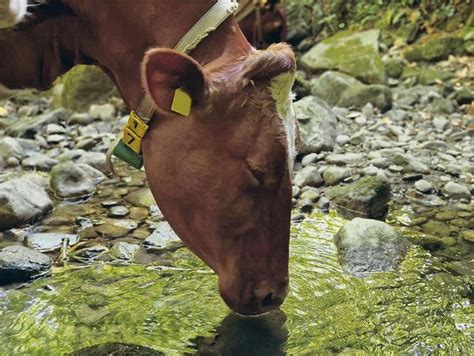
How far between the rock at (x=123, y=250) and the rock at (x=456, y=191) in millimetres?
2025

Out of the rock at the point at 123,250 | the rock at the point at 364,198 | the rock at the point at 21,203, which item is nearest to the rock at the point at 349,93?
the rock at the point at 364,198

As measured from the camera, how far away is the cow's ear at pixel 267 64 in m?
2.19

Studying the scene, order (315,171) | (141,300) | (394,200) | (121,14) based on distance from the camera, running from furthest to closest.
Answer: (315,171) < (394,200) < (141,300) < (121,14)

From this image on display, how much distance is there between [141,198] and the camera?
4492mm

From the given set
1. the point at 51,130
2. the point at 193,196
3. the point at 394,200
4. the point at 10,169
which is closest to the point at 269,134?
the point at 193,196

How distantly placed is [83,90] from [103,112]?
0.57m

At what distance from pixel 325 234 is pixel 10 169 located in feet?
8.55

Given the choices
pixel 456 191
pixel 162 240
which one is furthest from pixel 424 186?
pixel 162 240

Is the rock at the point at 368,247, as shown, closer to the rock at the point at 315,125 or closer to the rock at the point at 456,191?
the rock at the point at 456,191

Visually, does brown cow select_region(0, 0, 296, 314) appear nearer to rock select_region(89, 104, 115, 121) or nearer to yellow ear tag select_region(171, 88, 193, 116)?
yellow ear tag select_region(171, 88, 193, 116)

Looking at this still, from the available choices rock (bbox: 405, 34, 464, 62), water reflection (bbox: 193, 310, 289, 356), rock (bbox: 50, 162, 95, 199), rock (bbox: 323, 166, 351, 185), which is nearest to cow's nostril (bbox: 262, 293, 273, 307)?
water reflection (bbox: 193, 310, 289, 356)

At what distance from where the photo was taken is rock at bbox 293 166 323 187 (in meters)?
4.59

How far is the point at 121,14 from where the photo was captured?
247 centimetres

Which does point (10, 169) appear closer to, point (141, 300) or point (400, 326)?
point (141, 300)
